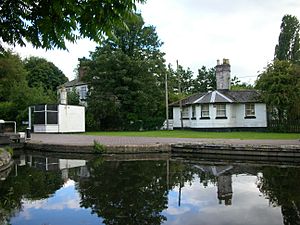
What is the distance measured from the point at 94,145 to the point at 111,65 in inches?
783

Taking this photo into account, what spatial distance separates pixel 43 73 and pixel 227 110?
39.5m

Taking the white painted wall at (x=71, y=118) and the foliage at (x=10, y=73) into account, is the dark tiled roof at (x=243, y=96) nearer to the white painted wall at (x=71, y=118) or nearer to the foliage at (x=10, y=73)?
the white painted wall at (x=71, y=118)

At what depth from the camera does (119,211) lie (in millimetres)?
6758

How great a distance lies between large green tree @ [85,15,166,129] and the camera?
115 ft

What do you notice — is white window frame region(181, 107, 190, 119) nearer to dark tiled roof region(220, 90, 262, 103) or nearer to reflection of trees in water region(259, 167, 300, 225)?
dark tiled roof region(220, 90, 262, 103)

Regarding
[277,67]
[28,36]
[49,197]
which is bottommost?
[49,197]

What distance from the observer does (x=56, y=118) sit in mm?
31359

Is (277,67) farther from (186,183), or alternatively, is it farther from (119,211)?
(119,211)

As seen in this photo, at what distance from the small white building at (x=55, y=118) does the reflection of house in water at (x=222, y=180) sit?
824 inches

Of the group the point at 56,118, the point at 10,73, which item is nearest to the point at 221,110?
the point at 56,118

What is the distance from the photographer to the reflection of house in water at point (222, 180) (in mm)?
8156

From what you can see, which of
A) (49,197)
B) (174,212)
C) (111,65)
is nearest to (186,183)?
(174,212)

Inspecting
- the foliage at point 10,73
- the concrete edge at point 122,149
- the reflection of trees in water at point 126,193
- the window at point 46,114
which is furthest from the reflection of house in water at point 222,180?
the foliage at point 10,73

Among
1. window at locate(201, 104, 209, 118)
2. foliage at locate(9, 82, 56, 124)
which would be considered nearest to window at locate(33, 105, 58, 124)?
foliage at locate(9, 82, 56, 124)
